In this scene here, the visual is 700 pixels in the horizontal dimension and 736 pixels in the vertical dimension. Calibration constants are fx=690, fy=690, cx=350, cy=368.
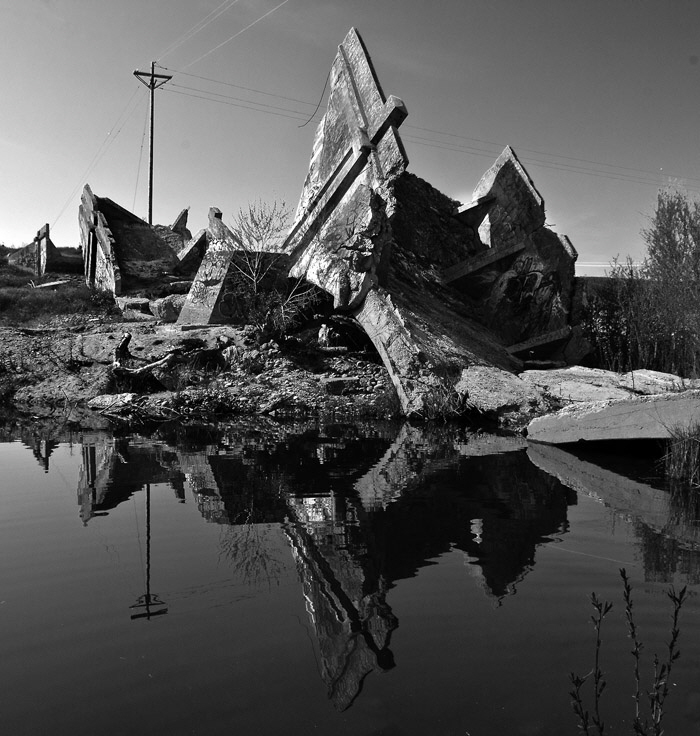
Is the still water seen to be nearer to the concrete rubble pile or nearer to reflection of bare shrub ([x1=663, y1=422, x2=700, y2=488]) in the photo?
reflection of bare shrub ([x1=663, y1=422, x2=700, y2=488])

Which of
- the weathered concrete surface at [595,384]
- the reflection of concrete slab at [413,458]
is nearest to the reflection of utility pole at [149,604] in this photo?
the reflection of concrete slab at [413,458]

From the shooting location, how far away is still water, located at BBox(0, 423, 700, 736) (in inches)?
92.0

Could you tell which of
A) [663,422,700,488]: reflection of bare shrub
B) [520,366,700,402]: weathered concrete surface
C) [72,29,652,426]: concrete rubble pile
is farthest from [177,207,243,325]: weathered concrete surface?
[663,422,700,488]: reflection of bare shrub

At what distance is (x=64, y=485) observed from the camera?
5.84 m

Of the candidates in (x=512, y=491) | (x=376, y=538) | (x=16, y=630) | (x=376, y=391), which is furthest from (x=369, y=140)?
(x=16, y=630)

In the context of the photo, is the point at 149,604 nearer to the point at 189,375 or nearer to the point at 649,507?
the point at 649,507

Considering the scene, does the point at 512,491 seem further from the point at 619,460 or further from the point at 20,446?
the point at 20,446

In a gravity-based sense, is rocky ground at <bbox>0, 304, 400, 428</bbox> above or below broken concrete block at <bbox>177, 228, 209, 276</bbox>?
below

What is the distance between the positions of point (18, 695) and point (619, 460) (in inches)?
252

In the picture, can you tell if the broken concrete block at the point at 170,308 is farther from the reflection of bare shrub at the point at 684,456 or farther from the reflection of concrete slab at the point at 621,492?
the reflection of bare shrub at the point at 684,456

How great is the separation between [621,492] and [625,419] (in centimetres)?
159

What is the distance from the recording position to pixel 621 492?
577cm

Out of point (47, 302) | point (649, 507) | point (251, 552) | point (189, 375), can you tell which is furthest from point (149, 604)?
point (47, 302)

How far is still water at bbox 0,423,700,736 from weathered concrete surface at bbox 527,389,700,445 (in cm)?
97
